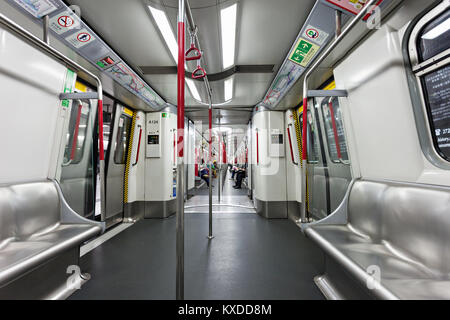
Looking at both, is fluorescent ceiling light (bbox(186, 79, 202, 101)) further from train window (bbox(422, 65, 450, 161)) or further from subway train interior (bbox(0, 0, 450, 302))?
train window (bbox(422, 65, 450, 161))

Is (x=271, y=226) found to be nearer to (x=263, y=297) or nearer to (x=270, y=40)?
(x=263, y=297)

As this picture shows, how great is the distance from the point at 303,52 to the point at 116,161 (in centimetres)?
401

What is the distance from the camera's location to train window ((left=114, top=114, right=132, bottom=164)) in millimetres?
4036

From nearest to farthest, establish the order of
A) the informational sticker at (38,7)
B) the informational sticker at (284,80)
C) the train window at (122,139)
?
the informational sticker at (38,7), the informational sticker at (284,80), the train window at (122,139)

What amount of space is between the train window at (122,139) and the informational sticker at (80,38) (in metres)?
2.17

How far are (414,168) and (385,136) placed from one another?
0.37 meters

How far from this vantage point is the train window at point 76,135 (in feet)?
8.68

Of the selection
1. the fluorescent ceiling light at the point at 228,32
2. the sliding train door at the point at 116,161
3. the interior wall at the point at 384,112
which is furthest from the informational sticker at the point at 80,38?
the interior wall at the point at 384,112

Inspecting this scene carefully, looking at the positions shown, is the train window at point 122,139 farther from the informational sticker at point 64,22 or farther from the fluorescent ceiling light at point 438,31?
the fluorescent ceiling light at point 438,31

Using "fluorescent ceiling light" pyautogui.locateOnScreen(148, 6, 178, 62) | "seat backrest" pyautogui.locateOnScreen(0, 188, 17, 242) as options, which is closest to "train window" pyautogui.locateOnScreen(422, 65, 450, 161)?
"fluorescent ceiling light" pyautogui.locateOnScreen(148, 6, 178, 62)

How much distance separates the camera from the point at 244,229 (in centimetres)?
357

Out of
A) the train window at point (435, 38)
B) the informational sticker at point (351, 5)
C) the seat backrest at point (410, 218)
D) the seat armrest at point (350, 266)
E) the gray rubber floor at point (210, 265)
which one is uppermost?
the informational sticker at point (351, 5)

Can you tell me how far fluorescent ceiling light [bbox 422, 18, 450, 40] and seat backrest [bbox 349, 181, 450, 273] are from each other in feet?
3.51
